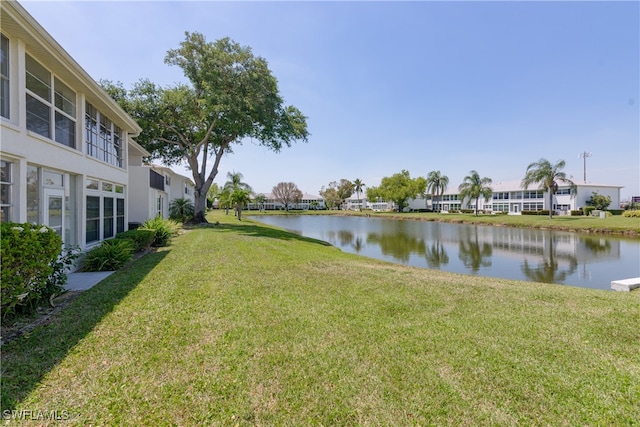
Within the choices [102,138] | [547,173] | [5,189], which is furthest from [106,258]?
[547,173]

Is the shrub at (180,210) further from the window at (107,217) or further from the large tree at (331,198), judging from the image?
the large tree at (331,198)

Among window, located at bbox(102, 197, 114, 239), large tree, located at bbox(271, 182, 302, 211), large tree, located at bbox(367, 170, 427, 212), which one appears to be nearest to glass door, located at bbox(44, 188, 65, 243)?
window, located at bbox(102, 197, 114, 239)

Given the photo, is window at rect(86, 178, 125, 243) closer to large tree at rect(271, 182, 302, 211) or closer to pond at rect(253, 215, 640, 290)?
pond at rect(253, 215, 640, 290)

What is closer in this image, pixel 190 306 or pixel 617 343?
pixel 617 343

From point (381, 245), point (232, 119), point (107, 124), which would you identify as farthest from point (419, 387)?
point (232, 119)

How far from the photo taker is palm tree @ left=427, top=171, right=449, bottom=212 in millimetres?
64738

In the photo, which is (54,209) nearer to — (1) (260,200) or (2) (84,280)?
(2) (84,280)

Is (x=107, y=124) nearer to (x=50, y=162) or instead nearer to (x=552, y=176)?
(x=50, y=162)

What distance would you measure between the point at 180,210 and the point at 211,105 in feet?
34.9

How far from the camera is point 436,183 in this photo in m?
65.3

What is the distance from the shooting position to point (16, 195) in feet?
18.8

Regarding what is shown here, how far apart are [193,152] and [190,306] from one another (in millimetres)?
20644

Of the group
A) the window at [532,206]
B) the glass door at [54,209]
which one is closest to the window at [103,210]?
the glass door at [54,209]

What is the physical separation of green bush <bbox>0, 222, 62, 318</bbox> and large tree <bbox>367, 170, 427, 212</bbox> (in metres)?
64.9
